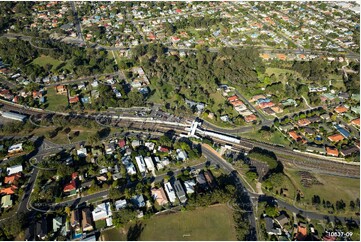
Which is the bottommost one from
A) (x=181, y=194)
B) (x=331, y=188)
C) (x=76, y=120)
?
(x=331, y=188)

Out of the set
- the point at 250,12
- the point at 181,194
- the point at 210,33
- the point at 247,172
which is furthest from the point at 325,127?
the point at 250,12

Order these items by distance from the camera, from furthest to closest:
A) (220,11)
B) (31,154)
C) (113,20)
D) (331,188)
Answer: (220,11) < (113,20) < (31,154) < (331,188)

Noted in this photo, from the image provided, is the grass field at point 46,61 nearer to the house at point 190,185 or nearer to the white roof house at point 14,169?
the white roof house at point 14,169

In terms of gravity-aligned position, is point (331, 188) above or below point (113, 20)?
below

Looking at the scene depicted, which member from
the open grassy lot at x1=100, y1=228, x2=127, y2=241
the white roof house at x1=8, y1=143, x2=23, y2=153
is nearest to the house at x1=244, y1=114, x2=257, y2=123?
the open grassy lot at x1=100, y1=228, x2=127, y2=241

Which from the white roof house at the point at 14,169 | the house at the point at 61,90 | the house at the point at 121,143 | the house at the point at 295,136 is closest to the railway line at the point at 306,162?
the house at the point at 295,136

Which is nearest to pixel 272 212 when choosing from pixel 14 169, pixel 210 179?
pixel 210 179

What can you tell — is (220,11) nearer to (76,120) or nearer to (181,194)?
(76,120)

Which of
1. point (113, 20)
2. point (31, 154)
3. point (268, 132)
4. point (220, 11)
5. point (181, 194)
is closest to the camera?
point (181, 194)

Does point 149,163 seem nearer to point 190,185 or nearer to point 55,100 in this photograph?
point 190,185
